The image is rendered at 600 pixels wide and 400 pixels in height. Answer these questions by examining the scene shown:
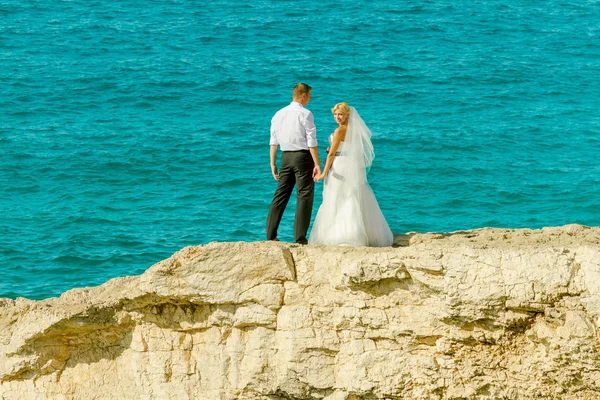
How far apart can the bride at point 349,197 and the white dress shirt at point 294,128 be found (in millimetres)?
330

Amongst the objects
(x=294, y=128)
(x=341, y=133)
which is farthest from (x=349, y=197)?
(x=294, y=128)

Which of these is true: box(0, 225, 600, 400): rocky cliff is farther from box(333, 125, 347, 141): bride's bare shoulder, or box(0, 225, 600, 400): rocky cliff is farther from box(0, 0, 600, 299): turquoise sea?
box(0, 0, 600, 299): turquoise sea

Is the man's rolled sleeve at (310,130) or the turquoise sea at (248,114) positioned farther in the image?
the turquoise sea at (248,114)

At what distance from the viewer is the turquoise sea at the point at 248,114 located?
28250mm

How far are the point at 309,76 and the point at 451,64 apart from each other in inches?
238

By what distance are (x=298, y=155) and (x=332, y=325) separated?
7.91 ft

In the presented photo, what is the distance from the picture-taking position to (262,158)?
3244 cm

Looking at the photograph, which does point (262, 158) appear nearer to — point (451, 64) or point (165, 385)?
point (451, 64)

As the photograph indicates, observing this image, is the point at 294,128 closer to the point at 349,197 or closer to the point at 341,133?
the point at 341,133

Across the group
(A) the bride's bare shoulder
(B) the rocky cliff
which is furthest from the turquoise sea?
(A) the bride's bare shoulder

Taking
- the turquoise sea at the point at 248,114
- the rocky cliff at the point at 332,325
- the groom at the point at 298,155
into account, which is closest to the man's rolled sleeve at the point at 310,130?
the groom at the point at 298,155

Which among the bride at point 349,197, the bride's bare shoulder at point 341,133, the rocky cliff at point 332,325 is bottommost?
the rocky cliff at point 332,325

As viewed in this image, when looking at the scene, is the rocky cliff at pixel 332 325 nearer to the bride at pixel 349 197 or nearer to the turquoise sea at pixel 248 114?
the bride at pixel 349 197

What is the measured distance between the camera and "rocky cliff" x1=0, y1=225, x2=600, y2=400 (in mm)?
12422
